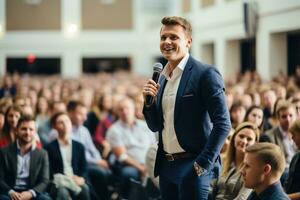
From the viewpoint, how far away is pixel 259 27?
22531mm

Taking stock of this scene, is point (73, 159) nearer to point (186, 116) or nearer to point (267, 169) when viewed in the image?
point (186, 116)

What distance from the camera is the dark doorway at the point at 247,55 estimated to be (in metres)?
25.5

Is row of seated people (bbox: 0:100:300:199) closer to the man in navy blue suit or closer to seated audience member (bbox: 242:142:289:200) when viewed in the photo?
the man in navy blue suit

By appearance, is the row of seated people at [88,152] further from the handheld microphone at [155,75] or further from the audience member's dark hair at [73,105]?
the handheld microphone at [155,75]

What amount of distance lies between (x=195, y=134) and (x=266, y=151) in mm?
566

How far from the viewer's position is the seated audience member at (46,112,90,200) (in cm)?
836

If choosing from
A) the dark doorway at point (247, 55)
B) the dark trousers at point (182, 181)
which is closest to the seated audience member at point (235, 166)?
the dark trousers at point (182, 181)

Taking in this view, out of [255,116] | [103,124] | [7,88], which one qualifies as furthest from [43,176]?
[7,88]

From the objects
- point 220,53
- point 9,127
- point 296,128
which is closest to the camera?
point 296,128

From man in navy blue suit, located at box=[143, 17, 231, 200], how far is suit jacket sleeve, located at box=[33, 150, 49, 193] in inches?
110

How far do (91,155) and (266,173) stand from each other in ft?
18.6

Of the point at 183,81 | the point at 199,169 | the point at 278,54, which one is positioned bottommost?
the point at 199,169

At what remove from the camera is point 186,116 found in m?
5.07

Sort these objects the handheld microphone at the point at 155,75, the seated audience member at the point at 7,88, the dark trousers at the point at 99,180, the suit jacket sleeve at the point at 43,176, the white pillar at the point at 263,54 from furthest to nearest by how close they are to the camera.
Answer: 1. the white pillar at the point at 263,54
2. the seated audience member at the point at 7,88
3. the dark trousers at the point at 99,180
4. the suit jacket sleeve at the point at 43,176
5. the handheld microphone at the point at 155,75
